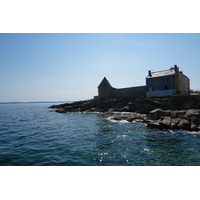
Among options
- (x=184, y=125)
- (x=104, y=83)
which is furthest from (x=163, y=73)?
(x=184, y=125)

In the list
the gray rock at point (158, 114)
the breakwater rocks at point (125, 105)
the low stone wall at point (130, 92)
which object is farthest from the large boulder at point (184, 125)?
the low stone wall at point (130, 92)

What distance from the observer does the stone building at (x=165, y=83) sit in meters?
37.2

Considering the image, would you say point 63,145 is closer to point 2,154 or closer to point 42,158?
point 42,158

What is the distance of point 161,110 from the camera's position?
22.2 metres

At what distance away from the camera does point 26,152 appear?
10.7 metres

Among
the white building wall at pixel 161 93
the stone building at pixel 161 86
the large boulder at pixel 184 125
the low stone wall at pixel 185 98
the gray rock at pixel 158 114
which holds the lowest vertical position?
the large boulder at pixel 184 125

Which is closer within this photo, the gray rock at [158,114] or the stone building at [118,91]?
the gray rock at [158,114]

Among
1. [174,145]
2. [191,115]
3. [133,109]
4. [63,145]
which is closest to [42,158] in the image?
[63,145]

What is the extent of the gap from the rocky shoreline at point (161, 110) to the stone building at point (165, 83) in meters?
5.91

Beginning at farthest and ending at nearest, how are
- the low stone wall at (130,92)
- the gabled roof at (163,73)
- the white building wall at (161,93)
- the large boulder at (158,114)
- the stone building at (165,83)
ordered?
1. the low stone wall at (130,92)
2. the gabled roof at (163,73)
3. the white building wall at (161,93)
4. the stone building at (165,83)
5. the large boulder at (158,114)

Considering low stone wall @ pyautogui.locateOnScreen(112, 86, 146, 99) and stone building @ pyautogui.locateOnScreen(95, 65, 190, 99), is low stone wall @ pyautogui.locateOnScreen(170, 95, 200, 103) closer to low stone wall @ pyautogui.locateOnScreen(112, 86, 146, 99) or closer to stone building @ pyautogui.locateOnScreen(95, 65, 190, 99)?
→ stone building @ pyautogui.locateOnScreen(95, 65, 190, 99)

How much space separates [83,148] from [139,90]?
1443 inches

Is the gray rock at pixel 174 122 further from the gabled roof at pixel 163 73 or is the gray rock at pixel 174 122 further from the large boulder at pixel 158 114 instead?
the gabled roof at pixel 163 73

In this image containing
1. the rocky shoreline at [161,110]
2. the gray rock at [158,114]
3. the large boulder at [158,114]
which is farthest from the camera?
the gray rock at [158,114]
